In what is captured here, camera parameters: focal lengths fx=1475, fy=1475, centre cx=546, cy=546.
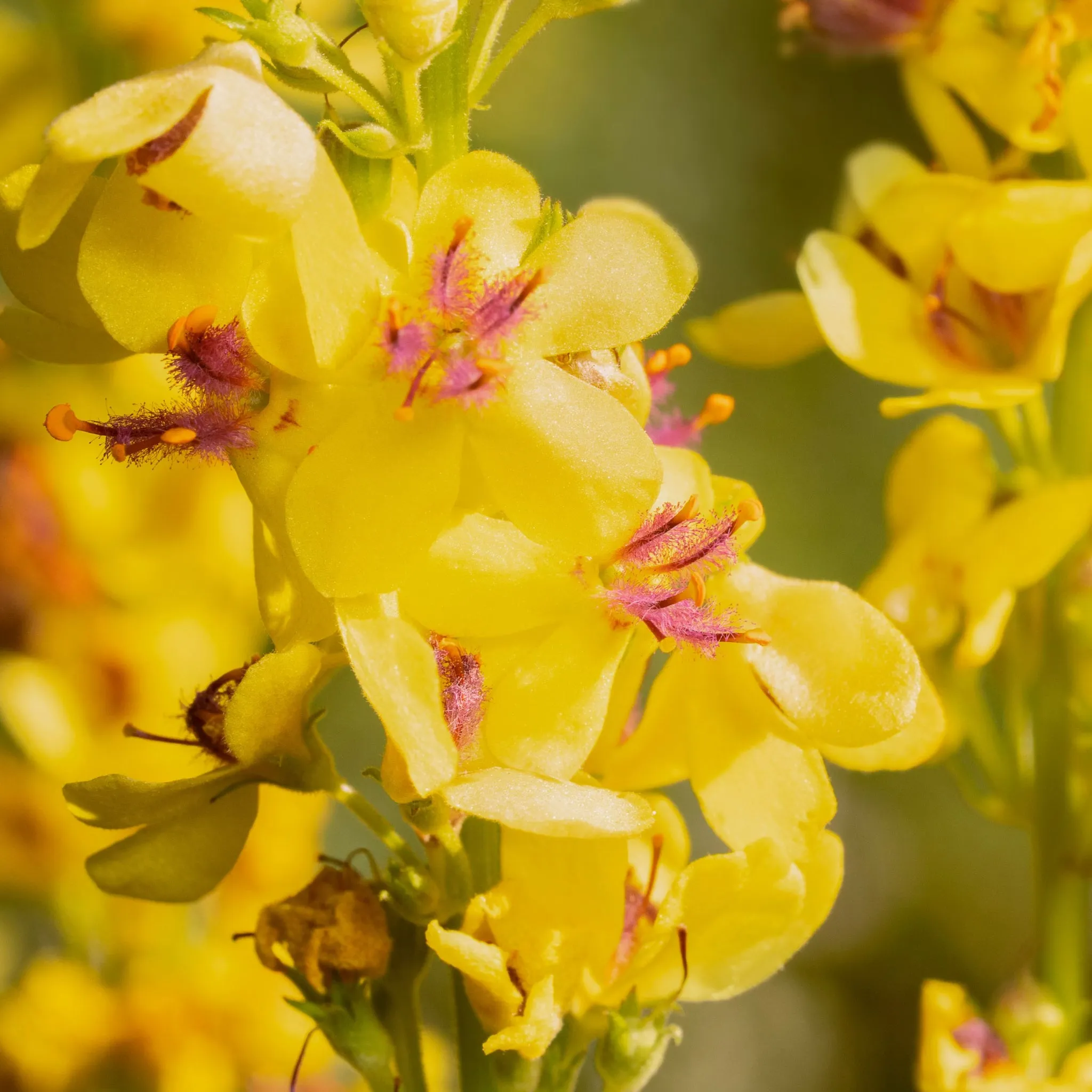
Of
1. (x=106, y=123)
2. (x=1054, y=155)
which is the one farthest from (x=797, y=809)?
(x=1054, y=155)

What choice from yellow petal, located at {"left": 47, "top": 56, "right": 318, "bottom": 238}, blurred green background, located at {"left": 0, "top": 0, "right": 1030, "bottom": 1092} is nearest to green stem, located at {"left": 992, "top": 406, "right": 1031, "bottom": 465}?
yellow petal, located at {"left": 47, "top": 56, "right": 318, "bottom": 238}

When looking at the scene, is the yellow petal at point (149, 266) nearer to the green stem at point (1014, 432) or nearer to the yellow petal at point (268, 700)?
the yellow petal at point (268, 700)

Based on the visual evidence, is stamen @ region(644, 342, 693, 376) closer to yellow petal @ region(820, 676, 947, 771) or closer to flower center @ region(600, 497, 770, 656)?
flower center @ region(600, 497, 770, 656)

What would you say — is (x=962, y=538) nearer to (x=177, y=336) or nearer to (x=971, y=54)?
(x=971, y=54)

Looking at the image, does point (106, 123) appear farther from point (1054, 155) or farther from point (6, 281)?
point (1054, 155)

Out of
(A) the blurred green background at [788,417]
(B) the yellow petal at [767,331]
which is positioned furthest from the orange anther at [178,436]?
(A) the blurred green background at [788,417]
